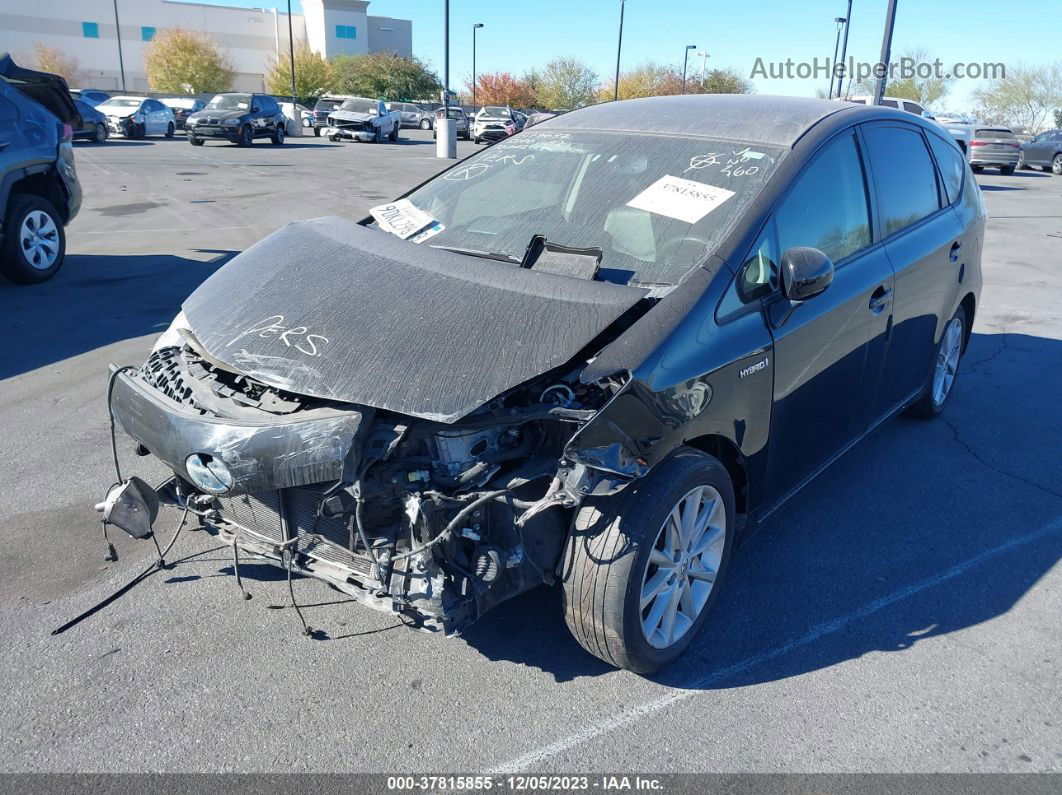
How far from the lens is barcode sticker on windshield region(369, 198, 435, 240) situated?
13.1 feet

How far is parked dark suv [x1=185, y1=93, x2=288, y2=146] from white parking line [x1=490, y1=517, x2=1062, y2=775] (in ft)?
94.7

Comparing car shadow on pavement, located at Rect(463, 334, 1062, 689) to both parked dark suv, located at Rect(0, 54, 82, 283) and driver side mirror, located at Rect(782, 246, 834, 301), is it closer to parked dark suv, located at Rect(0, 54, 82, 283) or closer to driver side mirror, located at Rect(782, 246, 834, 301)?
driver side mirror, located at Rect(782, 246, 834, 301)

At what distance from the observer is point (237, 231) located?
11.5 metres

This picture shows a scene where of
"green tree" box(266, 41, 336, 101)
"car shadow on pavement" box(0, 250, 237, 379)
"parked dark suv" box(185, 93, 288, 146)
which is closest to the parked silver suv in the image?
"parked dark suv" box(185, 93, 288, 146)

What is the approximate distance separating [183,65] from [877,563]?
253 ft

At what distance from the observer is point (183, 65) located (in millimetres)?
69125

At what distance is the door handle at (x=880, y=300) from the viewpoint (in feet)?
12.5

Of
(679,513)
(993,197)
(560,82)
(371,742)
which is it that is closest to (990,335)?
(679,513)

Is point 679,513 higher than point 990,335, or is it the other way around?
point 679,513

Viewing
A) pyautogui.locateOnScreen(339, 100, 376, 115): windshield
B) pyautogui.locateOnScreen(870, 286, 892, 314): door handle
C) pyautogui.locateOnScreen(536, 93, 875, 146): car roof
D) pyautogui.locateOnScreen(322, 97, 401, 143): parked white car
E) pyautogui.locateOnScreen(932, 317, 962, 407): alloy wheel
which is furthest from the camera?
pyautogui.locateOnScreen(339, 100, 376, 115): windshield

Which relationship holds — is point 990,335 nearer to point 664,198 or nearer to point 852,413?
point 852,413

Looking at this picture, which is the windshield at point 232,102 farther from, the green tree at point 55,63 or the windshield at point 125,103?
the green tree at point 55,63

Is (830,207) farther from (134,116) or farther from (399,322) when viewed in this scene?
(134,116)

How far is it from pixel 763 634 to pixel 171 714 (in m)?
2.12
